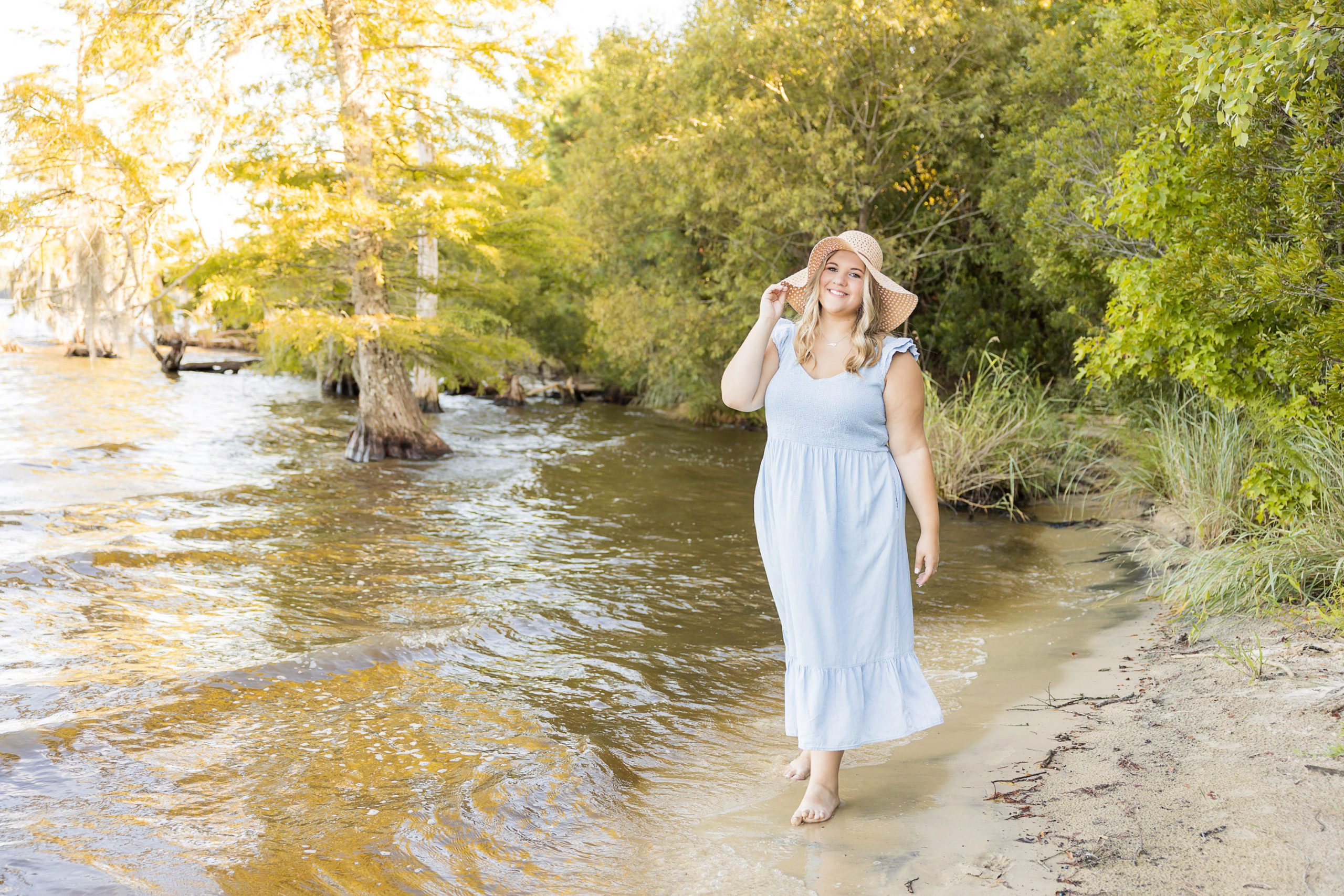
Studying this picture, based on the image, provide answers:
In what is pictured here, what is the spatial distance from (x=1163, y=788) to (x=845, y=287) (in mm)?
1937

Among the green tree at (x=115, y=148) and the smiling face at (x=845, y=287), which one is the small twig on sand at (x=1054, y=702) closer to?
the smiling face at (x=845, y=287)

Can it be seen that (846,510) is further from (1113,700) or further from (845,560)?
(1113,700)

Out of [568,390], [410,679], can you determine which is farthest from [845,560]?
[568,390]

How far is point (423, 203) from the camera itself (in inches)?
475

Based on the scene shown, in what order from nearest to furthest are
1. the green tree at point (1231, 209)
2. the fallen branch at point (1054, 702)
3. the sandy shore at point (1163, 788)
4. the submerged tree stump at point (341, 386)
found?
the sandy shore at point (1163, 788) → the green tree at point (1231, 209) → the fallen branch at point (1054, 702) → the submerged tree stump at point (341, 386)

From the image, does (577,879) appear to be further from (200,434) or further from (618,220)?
(618,220)

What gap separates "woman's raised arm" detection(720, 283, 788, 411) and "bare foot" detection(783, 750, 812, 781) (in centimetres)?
143

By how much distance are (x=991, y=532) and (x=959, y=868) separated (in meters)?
6.69

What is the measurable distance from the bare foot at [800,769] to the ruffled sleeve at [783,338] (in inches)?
62.5

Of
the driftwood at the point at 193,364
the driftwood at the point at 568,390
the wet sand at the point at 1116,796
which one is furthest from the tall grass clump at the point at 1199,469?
the driftwood at the point at 193,364

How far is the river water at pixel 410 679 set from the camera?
3180 millimetres

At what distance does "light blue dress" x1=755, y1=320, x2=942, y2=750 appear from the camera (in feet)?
10.6

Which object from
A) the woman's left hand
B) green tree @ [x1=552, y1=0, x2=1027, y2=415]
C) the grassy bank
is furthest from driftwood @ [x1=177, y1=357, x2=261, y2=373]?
the woman's left hand

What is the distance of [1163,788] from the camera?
3.07 meters
